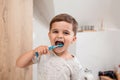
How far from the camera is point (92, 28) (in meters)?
2.13

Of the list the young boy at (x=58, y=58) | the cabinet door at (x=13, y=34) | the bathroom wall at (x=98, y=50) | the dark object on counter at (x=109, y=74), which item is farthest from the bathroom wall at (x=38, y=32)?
the young boy at (x=58, y=58)

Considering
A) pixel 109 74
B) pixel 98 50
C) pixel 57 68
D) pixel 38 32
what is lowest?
pixel 109 74

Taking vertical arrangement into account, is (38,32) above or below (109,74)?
above

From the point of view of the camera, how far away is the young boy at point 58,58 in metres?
0.96

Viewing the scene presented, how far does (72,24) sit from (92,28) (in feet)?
3.81

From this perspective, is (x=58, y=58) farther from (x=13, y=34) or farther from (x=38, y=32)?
(x=38, y=32)

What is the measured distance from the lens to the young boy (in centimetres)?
96

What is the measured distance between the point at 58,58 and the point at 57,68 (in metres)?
0.05

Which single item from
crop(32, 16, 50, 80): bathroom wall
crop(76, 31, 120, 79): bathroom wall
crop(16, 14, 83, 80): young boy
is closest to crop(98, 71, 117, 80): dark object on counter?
crop(76, 31, 120, 79): bathroom wall

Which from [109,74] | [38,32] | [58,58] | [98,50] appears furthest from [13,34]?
[109,74]

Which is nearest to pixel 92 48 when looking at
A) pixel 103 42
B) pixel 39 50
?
pixel 103 42

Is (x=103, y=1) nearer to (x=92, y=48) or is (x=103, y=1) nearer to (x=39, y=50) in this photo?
(x=92, y=48)

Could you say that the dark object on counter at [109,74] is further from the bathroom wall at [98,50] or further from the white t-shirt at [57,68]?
the white t-shirt at [57,68]

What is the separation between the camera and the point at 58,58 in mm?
991
